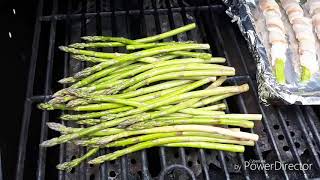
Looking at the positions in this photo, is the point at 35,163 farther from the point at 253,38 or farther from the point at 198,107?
the point at 253,38

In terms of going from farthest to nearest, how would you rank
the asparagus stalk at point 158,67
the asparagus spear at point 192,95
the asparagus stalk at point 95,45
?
the asparagus stalk at point 95,45 → the asparagus stalk at point 158,67 → the asparagus spear at point 192,95

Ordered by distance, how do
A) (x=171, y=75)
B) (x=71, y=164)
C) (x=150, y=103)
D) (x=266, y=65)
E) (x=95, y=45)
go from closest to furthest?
(x=71, y=164) < (x=150, y=103) < (x=171, y=75) < (x=266, y=65) < (x=95, y=45)

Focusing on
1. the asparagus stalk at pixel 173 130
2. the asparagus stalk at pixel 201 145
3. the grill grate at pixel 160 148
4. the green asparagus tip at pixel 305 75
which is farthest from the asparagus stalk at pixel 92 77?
the green asparagus tip at pixel 305 75

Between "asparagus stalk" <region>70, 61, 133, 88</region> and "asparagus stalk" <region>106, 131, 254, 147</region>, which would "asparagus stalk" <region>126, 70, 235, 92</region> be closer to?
"asparagus stalk" <region>70, 61, 133, 88</region>

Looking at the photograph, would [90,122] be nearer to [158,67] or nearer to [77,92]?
[77,92]

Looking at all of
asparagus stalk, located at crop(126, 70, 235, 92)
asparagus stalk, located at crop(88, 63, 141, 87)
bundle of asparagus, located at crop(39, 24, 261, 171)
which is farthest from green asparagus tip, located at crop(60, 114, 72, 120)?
asparagus stalk, located at crop(126, 70, 235, 92)

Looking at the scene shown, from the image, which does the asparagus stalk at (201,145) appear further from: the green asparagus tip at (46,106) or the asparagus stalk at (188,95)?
the green asparagus tip at (46,106)

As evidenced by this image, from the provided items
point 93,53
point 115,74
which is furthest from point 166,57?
point 93,53
